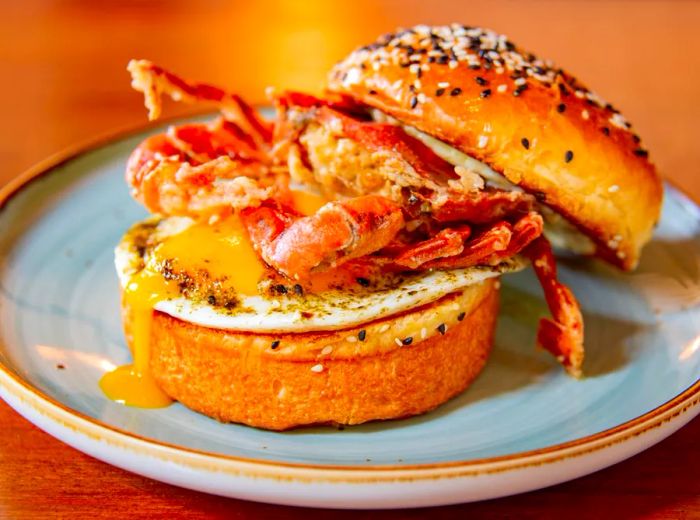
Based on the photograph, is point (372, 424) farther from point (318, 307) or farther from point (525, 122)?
point (525, 122)

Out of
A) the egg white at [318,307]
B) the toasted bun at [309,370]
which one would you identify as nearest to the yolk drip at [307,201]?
the egg white at [318,307]

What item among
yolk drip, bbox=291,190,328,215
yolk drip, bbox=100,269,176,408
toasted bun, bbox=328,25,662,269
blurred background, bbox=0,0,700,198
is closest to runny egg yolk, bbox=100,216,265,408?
yolk drip, bbox=100,269,176,408

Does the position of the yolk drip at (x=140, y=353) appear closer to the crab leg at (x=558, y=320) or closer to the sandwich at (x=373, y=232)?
the sandwich at (x=373, y=232)

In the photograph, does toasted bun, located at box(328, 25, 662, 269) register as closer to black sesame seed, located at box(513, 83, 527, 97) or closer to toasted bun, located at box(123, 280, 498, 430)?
black sesame seed, located at box(513, 83, 527, 97)

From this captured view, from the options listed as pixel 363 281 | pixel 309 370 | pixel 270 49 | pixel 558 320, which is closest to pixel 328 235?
pixel 363 281

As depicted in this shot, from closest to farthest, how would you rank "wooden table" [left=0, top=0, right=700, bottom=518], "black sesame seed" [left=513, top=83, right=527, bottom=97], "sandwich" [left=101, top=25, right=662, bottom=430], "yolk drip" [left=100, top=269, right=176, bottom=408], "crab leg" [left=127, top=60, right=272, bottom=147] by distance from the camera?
"wooden table" [left=0, top=0, right=700, bottom=518], "sandwich" [left=101, top=25, right=662, bottom=430], "yolk drip" [left=100, top=269, right=176, bottom=408], "black sesame seed" [left=513, top=83, right=527, bottom=97], "crab leg" [left=127, top=60, right=272, bottom=147]
